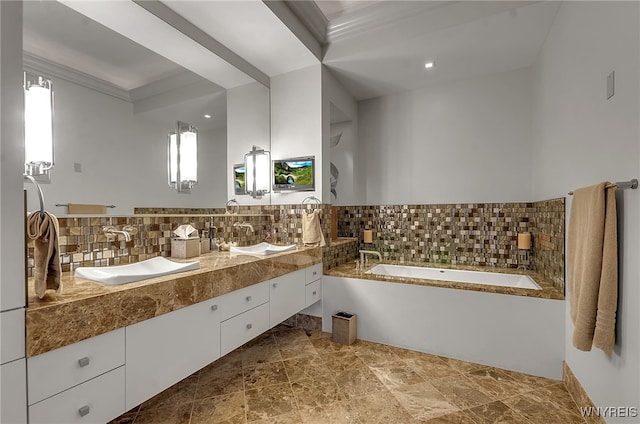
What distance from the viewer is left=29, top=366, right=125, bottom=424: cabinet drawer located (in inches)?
41.8

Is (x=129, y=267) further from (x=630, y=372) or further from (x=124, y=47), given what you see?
(x=630, y=372)

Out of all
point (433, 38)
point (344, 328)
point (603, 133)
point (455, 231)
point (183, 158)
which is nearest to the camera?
point (603, 133)

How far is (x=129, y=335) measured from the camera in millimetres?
1322

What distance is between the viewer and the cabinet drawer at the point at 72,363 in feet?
3.40

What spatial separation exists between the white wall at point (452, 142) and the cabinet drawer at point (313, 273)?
1352 mm

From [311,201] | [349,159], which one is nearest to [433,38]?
[349,159]

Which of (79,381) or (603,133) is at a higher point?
(603,133)

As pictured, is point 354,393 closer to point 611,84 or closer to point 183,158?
point 183,158

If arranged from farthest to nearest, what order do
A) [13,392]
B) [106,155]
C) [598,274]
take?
[106,155]
[598,274]
[13,392]

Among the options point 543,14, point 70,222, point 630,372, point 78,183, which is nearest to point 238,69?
point 78,183

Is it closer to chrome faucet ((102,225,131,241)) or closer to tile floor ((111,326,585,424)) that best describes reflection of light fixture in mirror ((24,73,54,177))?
chrome faucet ((102,225,131,241))

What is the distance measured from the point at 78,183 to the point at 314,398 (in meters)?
1.97

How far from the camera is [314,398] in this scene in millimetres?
1928

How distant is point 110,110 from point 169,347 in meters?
1.49
